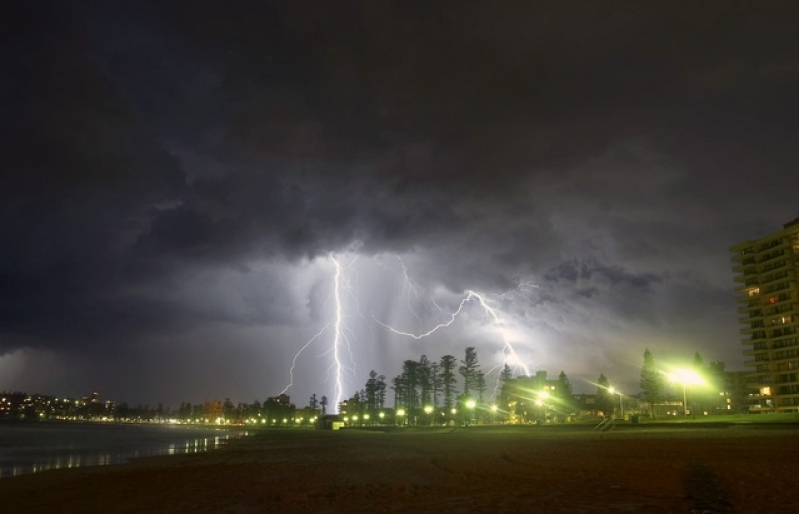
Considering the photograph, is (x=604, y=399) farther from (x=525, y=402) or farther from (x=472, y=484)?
(x=472, y=484)

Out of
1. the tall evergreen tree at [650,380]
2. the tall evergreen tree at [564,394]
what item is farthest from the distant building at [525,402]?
the tall evergreen tree at [650,380]

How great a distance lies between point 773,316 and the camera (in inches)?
4419

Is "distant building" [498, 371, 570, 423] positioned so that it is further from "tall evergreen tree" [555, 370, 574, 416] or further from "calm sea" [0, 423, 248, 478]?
"calm sea" [0, 423, 248, 478]

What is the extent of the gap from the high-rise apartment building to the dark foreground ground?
9714 cm

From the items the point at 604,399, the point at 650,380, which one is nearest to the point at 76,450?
the point at 650,380

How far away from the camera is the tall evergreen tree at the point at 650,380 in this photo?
110562 mm

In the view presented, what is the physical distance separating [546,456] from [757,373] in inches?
4399

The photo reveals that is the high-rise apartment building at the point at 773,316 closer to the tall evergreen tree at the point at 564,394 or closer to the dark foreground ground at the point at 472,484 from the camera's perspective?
the tall evergreen tree at the point at 564,394

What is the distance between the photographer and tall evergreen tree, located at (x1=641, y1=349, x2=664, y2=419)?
4353 inches

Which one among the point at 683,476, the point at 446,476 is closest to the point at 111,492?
the point at 446,476

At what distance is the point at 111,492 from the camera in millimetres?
19844

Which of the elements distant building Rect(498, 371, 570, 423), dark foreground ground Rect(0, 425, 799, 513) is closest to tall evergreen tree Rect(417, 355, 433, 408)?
distant building Rect(498, 371, 570, 423)

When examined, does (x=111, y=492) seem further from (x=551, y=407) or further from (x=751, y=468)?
(x=551, y=407)

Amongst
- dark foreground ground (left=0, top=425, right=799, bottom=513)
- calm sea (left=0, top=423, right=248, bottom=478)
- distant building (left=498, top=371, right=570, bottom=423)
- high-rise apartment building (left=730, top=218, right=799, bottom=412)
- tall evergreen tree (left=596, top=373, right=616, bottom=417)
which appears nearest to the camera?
dark foreground ground (left=0, top=425, right=799, bottom=513)
